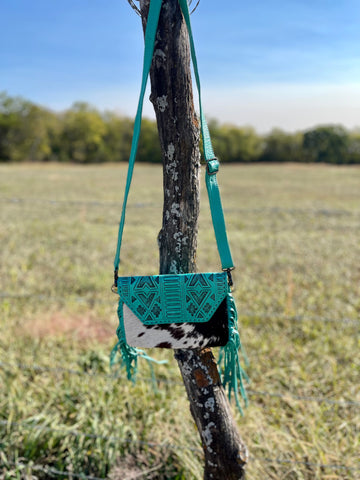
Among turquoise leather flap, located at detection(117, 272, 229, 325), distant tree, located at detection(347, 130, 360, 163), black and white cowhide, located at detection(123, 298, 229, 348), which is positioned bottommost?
black and white cowhide, located at detection(123, 298, 229, 348)

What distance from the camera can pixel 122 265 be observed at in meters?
6.80

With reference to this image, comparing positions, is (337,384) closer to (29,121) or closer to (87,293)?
(87,293)

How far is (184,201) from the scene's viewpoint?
1.39 metres

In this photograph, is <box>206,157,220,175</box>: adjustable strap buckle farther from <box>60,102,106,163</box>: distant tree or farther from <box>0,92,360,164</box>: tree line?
<box>60,102,106,163</box>: distant tree

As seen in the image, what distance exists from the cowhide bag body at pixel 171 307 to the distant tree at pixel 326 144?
52.7 meters

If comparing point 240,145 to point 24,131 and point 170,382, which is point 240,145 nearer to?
point 24,131

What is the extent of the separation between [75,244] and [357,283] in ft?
17.5

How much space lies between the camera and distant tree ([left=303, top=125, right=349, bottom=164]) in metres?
51.1

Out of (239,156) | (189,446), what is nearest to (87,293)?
(189,446)

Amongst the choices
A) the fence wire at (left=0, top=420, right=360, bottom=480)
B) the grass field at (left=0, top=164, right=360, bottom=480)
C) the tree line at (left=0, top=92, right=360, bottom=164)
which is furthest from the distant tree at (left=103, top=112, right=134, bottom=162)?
the fence wire at (left=0, top=420, right=360, bottom=480)

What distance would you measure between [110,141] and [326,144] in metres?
37.8

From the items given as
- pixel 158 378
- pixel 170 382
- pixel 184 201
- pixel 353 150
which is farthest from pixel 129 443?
pixel 353 150

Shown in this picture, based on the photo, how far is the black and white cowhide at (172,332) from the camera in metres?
1.34

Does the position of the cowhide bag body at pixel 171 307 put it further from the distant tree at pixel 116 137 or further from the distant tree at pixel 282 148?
the distant tree at pixel 116 137
